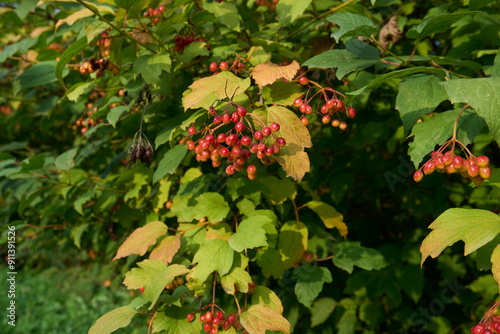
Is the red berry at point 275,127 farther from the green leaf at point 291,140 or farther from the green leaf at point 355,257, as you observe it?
the green leaf at point 355,257

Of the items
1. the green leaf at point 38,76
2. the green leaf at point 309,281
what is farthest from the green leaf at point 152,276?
the green leaf at point 38,76

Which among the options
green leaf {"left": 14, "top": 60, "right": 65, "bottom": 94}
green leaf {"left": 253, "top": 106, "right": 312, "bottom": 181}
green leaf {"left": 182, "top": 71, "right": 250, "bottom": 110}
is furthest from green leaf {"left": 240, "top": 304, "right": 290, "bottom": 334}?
green leaf {"left": 14, "top": 60, "right": 65, "bottom": 94}

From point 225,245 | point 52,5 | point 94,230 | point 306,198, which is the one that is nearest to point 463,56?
point 306,198

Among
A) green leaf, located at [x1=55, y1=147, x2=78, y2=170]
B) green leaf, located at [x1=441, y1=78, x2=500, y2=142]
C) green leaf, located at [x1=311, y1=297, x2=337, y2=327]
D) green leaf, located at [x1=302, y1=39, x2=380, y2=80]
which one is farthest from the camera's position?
green leaf, located at [x1=311, y1=297, x2=337, y2=327]

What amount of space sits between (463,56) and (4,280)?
9.51 m

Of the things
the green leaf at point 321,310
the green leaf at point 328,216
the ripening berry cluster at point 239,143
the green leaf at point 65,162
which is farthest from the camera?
the green leaf at point 321,310

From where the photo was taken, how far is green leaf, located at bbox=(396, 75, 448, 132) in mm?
1416

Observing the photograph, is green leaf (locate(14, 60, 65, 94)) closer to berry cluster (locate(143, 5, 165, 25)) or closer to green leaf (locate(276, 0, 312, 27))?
berry cluster (locate(143, 5, 165, 25))

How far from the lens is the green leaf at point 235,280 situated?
61.2 inches

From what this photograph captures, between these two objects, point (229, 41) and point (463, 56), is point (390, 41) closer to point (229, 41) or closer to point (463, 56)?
point (463, 56)

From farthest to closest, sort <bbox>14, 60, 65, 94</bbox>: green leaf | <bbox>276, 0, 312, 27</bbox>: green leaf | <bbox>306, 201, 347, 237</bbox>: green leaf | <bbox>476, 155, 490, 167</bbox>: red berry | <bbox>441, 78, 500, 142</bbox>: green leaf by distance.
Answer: <bbox>14, 60, 65, 94</bbox>: green leaf
<bbox>306, 201, 347, 237</bbox>: green leaf
<bbox>276, 0, 312, 27</bbox>: green leaf
<bbox>476, 155, 490, 167</bbox>: red berry
<bbox>441, 78, 500, 142</bbox>: green leaf

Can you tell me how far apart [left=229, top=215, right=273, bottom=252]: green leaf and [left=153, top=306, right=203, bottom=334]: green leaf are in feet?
1.21

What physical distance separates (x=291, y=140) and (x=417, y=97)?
1.72ft

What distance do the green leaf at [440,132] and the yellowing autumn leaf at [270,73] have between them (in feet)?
1.83
